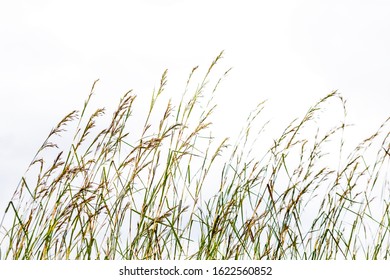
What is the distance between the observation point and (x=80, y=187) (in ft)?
10.9

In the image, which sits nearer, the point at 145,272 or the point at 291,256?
the point at 145,272

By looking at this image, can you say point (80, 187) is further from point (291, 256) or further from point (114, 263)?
point (291, 256)

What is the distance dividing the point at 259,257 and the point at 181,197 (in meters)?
0.41

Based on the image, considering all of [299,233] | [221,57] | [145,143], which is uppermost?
[221,57]

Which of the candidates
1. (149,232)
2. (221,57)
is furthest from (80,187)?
→ (221,57)

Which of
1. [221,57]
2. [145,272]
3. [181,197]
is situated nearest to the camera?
[145,272]

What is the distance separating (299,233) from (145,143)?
77cm

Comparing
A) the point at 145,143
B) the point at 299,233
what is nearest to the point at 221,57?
the point at 145,143

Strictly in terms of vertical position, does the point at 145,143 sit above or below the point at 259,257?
above

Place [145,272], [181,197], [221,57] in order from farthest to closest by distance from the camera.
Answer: [221,57]
[181,197]
[145,272]

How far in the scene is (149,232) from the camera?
3.37 metres

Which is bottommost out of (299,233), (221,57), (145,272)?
(145,272)

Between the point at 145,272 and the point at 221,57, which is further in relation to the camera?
the point at 221,57

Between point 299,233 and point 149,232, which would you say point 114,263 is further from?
point 299,233
